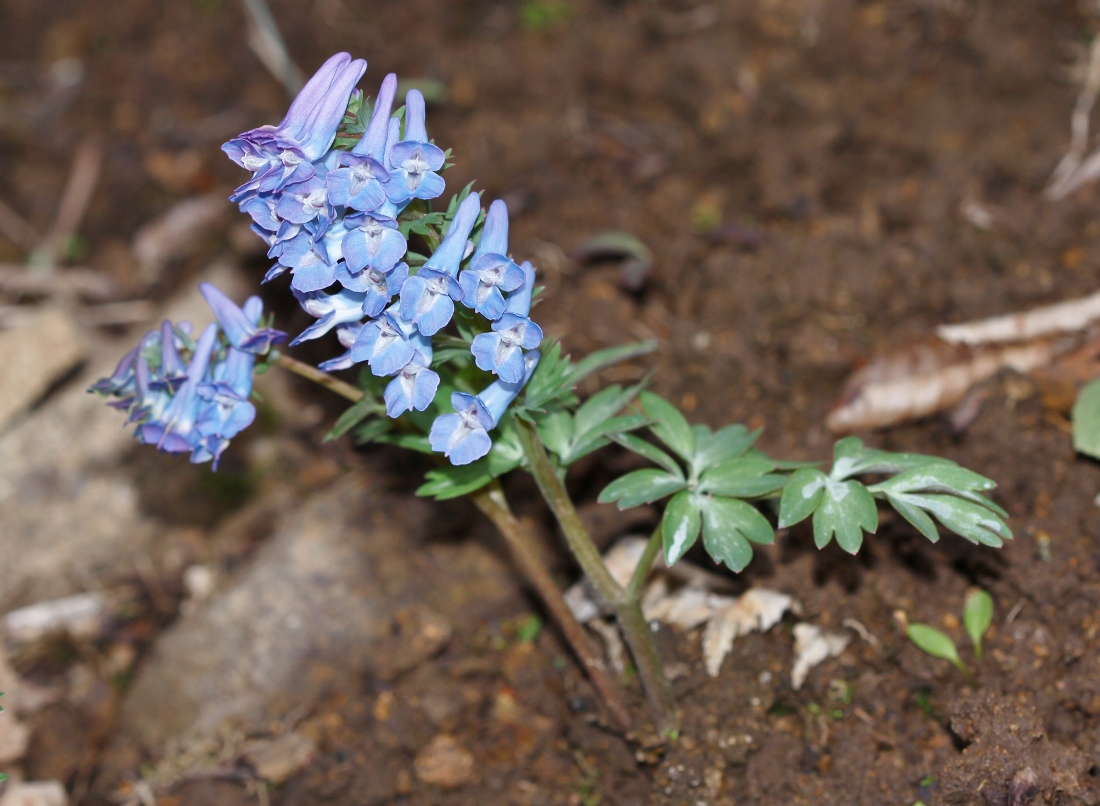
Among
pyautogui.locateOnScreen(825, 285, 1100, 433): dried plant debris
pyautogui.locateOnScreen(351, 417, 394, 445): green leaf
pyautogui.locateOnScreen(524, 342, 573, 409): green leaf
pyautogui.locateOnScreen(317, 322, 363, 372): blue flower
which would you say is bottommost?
pyautogui.locateOnScreen(825, 285, 1100, 433): dried plant debris

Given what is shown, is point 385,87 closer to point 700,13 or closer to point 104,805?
point 104,805

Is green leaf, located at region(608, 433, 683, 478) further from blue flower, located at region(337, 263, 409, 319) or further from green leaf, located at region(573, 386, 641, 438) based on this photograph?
blue flower, located at region(337, 263, 409, 319)

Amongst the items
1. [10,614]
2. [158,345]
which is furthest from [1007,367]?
[10,614]

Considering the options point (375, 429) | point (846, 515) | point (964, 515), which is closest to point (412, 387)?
point (375, 429)

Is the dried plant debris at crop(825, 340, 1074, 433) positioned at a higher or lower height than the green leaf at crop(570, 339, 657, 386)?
lower

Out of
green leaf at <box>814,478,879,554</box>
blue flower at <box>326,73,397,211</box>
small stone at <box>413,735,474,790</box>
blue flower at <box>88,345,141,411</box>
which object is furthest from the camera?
small stone at <box>413,735,474,790</box>

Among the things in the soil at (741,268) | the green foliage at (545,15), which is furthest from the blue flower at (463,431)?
the green foliage at (545,15)

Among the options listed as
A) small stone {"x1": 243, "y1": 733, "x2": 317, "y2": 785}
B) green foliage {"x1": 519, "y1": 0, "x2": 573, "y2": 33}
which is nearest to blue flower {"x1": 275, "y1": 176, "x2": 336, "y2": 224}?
small stone {"x1": 243, "y1": 733, "x2": 317, "y2": 785}
